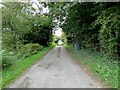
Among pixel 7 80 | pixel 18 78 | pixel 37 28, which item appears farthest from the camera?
pixel 37 28

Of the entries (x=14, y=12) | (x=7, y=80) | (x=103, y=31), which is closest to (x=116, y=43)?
(x=103, y=31)

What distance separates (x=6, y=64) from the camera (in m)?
10.4

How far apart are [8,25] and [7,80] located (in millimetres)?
8023

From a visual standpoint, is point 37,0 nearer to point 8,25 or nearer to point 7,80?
point 8,25

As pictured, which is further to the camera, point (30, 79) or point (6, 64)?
point (6, 64)

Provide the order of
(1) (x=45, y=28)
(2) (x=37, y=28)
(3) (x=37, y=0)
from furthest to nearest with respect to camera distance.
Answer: (1) (x=45, y=28), (2) (x=37, y=28), (3) (x=37, y=0)

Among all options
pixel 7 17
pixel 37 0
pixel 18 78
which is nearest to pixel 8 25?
pixel 7 17

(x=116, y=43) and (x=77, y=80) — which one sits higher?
(x=116, y=43)

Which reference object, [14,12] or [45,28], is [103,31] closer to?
[14,12]

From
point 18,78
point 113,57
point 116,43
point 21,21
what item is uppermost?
point 21,21

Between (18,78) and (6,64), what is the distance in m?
2.42

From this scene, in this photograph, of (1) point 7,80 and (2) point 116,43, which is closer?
(1) point 7,80

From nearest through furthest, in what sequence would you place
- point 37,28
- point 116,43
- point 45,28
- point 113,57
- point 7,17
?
point 116,43, point 113,57, point 7,17, point 37,28, point 45,28

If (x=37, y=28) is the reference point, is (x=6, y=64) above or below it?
below
